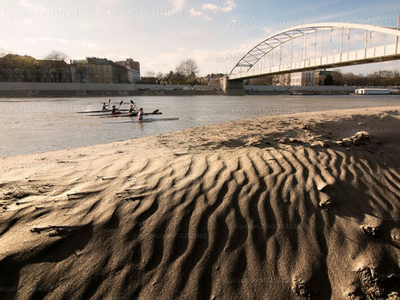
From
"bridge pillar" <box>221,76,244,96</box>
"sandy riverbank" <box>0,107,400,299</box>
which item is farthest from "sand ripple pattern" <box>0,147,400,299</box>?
"bridge pillar" <box>221,76,244,96</box>

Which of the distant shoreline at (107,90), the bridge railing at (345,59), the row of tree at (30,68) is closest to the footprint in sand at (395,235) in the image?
the bridge railing at (345,59)

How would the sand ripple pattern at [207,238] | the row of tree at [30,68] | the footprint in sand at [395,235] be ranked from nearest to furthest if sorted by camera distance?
the sand ripple pattern at [207,238]
the footprint in sand at [395,235]
the row of tree at [30,68]

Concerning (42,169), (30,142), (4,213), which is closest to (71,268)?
(4,213)

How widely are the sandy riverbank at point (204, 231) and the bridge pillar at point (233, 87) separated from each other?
8211 cm

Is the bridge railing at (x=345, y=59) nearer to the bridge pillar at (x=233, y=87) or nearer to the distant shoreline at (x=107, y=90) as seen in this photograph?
the bridge pillar at (x=233, y=87)

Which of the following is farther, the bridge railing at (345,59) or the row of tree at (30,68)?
the row of tree at (30,68)

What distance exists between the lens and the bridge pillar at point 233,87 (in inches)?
3334

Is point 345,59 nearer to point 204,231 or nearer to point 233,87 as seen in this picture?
point 204,231

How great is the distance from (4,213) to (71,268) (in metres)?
1.38

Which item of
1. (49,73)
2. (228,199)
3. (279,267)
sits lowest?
(279,267)

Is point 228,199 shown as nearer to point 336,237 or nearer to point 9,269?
point 336,237

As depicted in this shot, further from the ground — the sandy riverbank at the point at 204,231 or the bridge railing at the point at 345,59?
the bridge railing at the point at 345,59

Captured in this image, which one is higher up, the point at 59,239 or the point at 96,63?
the point at 96,63

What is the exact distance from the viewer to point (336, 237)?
3.37 metres
